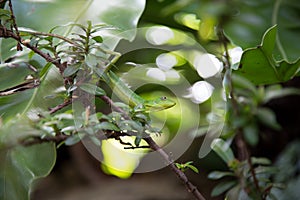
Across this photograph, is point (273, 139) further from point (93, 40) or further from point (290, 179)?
point (93, 40)

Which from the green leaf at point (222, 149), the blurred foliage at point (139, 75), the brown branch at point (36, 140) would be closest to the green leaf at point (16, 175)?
the blurred foliage at point (139, 75)

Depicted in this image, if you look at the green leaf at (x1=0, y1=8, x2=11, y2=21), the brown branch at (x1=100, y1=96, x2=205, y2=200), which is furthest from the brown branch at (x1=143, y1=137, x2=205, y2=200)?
the green leaf at (x1=0, y1=8, x2=11, y2=21)

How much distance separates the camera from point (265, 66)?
82 centimetres

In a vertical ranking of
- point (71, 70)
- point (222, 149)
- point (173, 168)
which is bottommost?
point (222, 149)

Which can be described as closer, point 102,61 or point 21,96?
point 102,61

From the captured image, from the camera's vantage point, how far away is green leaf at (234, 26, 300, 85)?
0.77 meters

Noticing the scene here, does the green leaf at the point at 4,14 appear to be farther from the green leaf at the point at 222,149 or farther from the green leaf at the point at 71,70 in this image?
the green leaf at the point at 222,149

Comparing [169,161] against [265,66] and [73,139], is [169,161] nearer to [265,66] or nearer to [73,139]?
[73,139]

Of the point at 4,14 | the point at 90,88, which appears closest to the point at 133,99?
the point at 90,88

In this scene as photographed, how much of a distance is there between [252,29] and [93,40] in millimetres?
477

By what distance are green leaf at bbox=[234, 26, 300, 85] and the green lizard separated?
0.24 meters

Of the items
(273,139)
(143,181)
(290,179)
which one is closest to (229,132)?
(290,179)

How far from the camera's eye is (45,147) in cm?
72

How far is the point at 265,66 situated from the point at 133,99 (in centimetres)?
30
